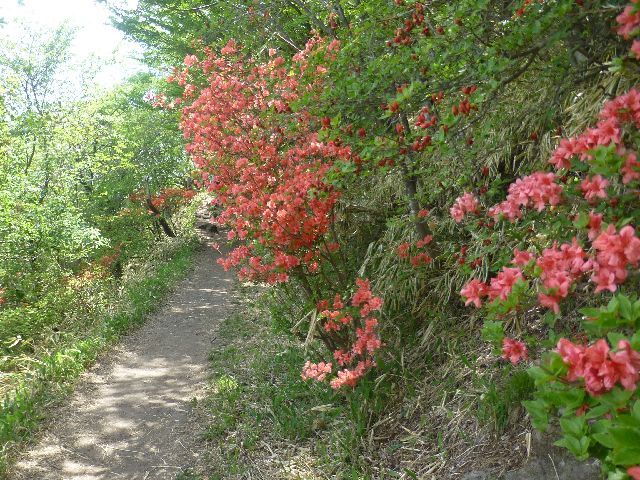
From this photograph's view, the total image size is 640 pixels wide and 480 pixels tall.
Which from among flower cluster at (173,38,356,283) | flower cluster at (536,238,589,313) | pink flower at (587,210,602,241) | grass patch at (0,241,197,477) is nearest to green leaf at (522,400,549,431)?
flower cluster at (536,238,589,313)

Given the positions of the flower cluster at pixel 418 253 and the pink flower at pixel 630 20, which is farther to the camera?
the flower cluster at pixel 418 253

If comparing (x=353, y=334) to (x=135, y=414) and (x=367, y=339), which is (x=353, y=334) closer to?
(x=367, y=339)

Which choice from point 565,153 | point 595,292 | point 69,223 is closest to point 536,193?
point 565,153

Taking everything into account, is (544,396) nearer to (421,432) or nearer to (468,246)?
(421,432)

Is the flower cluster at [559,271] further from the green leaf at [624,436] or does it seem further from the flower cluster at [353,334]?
the flower cluster at [353,334]

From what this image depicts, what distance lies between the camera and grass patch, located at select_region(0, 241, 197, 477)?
5035 mm

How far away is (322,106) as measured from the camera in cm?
309

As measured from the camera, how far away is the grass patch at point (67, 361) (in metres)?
5.04

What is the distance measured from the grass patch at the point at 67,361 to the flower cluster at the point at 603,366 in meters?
4.89

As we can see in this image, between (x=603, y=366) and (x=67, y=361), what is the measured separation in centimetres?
661

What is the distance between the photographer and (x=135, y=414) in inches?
217

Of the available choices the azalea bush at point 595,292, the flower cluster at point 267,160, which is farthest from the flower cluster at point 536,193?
the flower cluster at point 267,160

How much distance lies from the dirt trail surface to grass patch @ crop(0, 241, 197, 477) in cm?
15

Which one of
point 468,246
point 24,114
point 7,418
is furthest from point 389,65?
point 24,114
